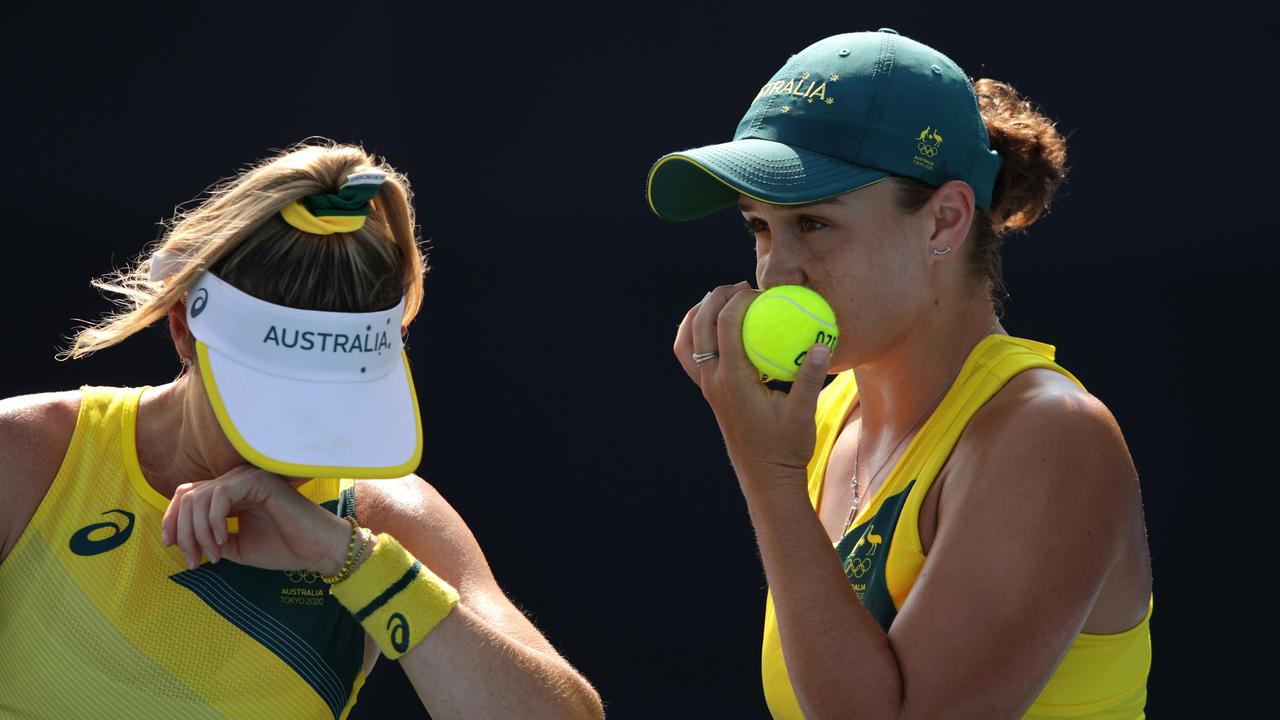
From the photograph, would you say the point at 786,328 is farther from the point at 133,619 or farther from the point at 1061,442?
the point at 133,619

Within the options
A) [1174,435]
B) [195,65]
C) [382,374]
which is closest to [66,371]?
[195,65]

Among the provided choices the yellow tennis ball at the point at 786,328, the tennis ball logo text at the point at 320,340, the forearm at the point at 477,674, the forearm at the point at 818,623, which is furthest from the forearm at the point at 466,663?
the yellow tennis ball at the point at 786,328

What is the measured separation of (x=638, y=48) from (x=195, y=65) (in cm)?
118

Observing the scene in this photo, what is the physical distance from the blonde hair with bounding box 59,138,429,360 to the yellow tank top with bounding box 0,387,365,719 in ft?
0.77

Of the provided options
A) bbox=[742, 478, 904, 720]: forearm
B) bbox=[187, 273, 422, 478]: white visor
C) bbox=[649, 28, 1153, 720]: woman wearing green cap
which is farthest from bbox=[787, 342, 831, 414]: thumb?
bbox=[187, 273, 422, 478]: white visor

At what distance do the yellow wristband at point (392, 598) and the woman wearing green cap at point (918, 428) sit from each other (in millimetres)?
471

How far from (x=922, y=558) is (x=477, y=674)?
2.12 ft

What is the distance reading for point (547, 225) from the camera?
11.9 feet

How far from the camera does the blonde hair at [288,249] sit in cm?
185

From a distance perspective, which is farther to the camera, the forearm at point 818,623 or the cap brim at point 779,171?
the cap brim at point 779,171

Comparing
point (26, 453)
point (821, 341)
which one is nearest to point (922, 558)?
point (821, 341)

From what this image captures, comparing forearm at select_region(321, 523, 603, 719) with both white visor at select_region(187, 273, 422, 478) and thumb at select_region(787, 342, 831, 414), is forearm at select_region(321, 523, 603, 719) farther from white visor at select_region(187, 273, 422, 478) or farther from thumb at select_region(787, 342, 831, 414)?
thumb at select_region(787, 342, 831, 414)

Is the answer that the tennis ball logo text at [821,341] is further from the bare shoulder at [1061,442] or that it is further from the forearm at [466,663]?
the forearm at [466,663]

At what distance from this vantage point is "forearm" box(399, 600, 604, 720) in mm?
1959
